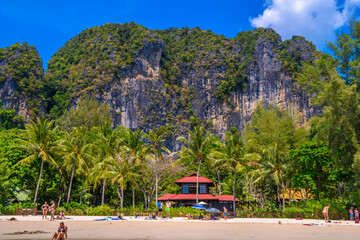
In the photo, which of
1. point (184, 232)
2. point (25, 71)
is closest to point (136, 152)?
point (184, 232)

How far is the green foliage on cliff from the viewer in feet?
344

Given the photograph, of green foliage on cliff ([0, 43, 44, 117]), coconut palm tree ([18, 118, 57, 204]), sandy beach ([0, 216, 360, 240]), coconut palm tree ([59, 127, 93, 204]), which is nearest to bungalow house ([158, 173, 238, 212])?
coconut palm tree ([59, 127, 93, 204])

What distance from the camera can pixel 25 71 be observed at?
10894 cm

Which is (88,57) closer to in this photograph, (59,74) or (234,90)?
(59,74)

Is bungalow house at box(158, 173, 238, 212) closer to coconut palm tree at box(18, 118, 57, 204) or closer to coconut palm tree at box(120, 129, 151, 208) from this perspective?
coconut palm tree at box(120, 129, 151, 208)

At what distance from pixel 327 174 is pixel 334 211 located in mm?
6511

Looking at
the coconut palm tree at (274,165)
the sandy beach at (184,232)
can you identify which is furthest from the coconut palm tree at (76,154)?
the coconut palm tree at (274,165)

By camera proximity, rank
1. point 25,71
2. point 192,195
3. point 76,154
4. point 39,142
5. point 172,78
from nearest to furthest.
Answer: point 39,142 → point 76,154 → point 192,195 → point 25,71 → point 172,78

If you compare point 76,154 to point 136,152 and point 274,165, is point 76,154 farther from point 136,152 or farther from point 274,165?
point 274,165

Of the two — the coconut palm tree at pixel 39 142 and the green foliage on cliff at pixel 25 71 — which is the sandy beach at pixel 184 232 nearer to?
the coconut palm tree at pixel 39 142

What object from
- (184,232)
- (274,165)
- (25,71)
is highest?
(25,71)

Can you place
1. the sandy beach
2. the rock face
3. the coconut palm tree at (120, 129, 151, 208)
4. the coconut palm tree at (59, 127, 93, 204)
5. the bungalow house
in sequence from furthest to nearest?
the rock face, the bungalow house, the coconut palm tree at (59, 127, 93, 204), the coconut palm tree at (120, 129, 151, 208), the sandy beach

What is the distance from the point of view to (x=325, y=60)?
32.7 meters

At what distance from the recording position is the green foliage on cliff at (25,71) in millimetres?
104938
